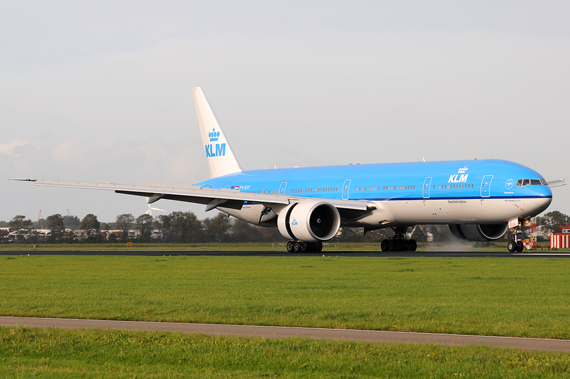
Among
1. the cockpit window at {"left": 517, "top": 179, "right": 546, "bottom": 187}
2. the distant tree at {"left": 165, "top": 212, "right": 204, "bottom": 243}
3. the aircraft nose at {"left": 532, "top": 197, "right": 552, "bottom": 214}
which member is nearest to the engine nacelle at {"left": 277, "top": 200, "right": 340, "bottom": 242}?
the cockpit window at {"left": 517, "top": 179, "right": 546, "bottom": 187}

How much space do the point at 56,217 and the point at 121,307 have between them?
241ft

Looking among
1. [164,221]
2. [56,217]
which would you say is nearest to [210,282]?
[164,221]

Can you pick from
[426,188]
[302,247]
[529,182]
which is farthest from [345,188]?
[529,182]

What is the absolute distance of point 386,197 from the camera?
142 ft

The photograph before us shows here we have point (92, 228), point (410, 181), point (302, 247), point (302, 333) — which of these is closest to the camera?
point (302, 333)

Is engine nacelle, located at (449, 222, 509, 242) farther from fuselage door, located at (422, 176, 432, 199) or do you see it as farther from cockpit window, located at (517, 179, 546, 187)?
fuselage door, located at (422, 176, 432, 199)

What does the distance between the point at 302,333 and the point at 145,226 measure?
61641 millimetres

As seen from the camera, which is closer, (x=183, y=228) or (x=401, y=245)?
(x=401, y=245)

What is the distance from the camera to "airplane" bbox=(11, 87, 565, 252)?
129ft

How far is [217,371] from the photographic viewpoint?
1045 centimetres

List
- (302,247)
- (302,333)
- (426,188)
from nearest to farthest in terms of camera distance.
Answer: (302,333) < (426,188) < (302,247)

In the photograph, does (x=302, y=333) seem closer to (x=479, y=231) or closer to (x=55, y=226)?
(x=479, y=231)

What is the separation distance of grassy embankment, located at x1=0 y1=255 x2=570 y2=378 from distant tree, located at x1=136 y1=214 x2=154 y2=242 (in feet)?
140

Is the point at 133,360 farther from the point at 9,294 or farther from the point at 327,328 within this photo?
the point at 9,294
